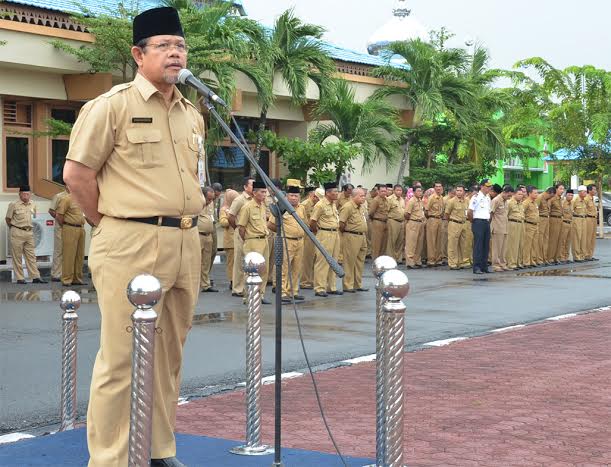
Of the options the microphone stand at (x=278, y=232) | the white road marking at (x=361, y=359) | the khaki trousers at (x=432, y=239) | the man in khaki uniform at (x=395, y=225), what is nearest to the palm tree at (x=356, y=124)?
the man in khaki uniform at (x=395, y=225)

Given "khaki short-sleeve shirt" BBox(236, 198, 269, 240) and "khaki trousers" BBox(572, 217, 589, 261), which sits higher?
"khaki short-sleeve shirt" BBox(236, 198, 269, 240)

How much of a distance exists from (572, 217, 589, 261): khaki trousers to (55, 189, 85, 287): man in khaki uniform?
1362cm

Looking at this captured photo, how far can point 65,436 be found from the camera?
658 cm

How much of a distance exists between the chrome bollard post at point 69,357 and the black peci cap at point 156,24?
Answer: 8.24ft

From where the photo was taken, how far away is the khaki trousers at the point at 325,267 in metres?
17.9

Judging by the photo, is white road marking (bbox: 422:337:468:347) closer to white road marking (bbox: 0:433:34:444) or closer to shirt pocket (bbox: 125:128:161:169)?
white road marking (bbox: 0:433:34:444)

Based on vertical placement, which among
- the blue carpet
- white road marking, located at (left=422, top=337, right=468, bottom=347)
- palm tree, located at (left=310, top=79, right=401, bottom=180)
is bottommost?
white road marking, located at (left=422, top=337, right=468, bottom=347)

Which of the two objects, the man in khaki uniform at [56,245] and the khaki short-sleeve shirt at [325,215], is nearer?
the khaki short-sleeve shirt at [325,215]

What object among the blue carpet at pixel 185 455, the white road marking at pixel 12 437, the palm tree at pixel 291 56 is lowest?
the white road marking at pixel 12 437

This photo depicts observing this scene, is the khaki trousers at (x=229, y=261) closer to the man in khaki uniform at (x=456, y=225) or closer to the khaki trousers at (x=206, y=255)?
the khaki trousers at (x=206, y=255)

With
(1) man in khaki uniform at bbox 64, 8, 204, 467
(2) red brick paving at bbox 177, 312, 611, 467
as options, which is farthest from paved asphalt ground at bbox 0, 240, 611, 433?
(1) man in khaki uniform at bbox 64, 8, 204, 467

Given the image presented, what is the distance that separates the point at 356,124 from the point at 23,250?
Result: 34.8 feet

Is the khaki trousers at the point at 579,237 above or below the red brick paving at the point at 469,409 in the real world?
above

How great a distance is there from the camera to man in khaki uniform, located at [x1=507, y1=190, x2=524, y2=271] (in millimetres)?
24609
